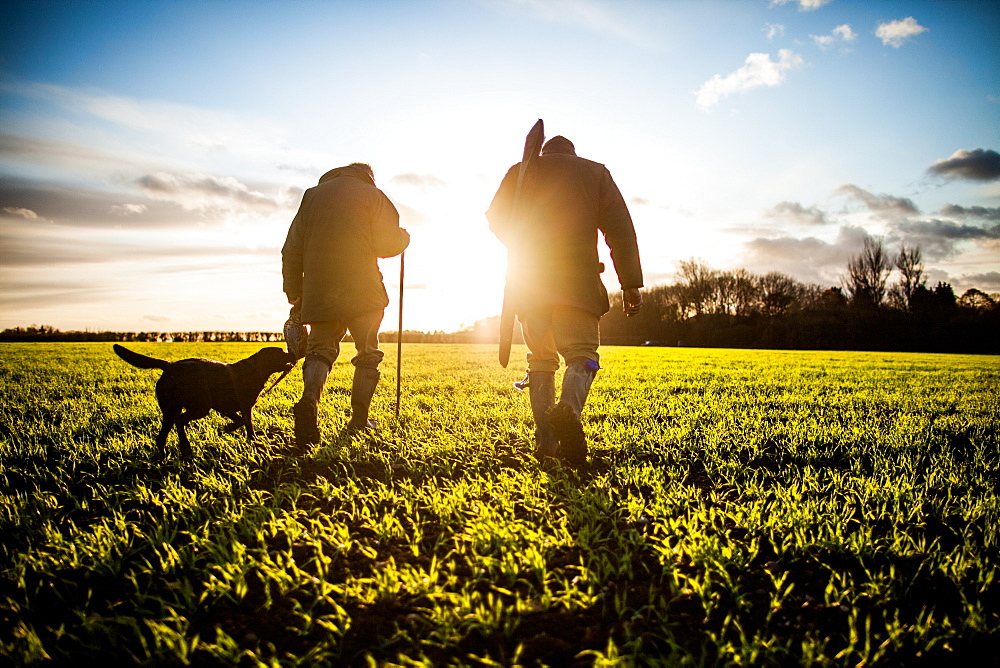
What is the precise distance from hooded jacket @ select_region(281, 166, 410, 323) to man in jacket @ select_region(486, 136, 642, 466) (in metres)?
1.42

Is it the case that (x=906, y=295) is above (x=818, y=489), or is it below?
above

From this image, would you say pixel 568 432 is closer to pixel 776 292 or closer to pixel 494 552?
pixel 494 552

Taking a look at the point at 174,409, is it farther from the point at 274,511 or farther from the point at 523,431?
the point at 523,431

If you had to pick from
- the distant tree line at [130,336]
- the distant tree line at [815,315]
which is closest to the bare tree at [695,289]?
the distant tree line at [815,315]

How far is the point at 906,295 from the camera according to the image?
52688 millimetres

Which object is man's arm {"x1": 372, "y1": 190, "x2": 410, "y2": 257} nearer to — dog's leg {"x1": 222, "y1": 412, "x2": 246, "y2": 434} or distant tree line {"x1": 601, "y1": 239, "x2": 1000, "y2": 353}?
dog's leg {"x1": 222, "y1": 412, "x2": 246, "y2": 434}

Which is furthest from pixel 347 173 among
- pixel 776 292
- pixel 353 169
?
pixel 776 292

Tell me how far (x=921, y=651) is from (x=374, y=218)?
468 cm

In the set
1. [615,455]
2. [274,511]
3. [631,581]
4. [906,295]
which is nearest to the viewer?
[631,581]

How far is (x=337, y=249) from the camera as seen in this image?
4.65 meters

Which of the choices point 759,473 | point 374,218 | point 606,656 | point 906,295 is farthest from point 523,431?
point 906,295

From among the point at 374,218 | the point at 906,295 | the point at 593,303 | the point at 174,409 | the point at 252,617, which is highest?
the point at 906,295

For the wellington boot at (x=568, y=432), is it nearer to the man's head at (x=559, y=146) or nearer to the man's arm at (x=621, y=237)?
the man's arm at (x=621, y=237)

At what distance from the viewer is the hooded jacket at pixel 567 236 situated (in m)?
3.96
